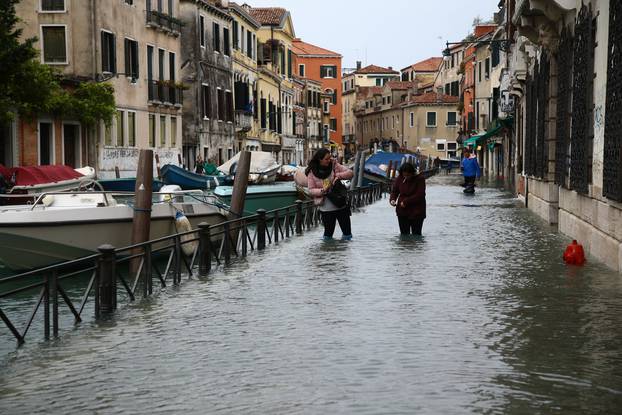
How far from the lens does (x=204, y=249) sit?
13469 mm

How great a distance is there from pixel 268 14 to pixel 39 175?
185 ft

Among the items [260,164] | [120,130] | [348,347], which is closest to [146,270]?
[348,347]

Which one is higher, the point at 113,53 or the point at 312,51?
the point at 312,51

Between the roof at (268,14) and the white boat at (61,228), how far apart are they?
198 feet

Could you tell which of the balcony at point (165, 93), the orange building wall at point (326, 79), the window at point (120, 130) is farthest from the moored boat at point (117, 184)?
the orange building wall at point (326, 79)

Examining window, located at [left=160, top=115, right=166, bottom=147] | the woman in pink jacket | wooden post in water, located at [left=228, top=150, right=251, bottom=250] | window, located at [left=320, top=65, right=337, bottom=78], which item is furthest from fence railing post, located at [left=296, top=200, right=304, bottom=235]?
window, located at [left=320, top=65, right=337, bottom=78]

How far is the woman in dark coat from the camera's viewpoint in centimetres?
1806

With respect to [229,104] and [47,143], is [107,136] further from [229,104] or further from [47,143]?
[229,104]

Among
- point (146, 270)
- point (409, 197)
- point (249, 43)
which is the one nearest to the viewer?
point (146, 270)

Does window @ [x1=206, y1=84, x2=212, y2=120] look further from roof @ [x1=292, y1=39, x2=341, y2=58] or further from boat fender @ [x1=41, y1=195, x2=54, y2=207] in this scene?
roof @ [x1=292, y1=39, x2=341, y2=58]

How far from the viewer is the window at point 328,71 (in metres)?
124

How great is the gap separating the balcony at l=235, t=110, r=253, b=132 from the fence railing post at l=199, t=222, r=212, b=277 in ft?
156

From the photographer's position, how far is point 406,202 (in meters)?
18.2

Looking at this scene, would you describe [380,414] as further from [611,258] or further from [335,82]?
[335,82]
